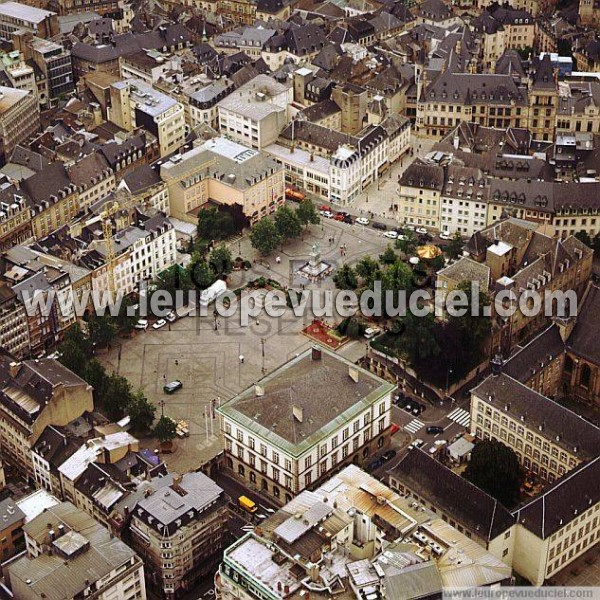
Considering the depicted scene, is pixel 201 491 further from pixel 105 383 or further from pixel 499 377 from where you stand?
pixel 499 377

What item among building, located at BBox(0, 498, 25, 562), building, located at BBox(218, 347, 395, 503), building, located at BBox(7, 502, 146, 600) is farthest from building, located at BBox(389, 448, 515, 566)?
building, located at BBox(0, 498, 25, 562)

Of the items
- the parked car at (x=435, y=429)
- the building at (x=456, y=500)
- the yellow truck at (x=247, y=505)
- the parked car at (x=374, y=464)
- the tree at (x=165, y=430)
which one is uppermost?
the building at (x=456, y=500)

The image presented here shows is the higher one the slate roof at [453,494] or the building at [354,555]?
the building at [354,555]

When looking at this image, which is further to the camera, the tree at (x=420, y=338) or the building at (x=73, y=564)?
the tree at (x=420, y=338)

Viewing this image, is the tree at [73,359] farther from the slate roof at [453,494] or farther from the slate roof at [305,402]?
the slate roof at [453,494]

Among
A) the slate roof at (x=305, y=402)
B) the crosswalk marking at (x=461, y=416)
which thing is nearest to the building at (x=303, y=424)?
the slate roof at (x=305, y=402)

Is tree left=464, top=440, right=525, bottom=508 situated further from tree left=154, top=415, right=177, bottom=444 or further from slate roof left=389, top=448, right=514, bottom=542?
tree left=154, top=415, right=177, bottom=444

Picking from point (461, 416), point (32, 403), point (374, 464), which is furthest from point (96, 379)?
point (461, 416)
